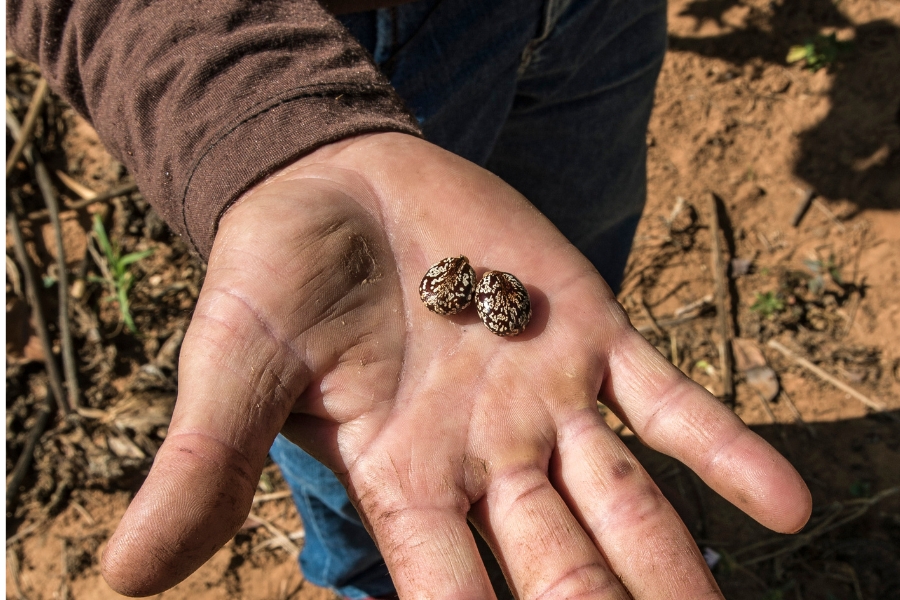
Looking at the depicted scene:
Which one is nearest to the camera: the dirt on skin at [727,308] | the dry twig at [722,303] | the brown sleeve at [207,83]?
the brown sleeve at [207,83]

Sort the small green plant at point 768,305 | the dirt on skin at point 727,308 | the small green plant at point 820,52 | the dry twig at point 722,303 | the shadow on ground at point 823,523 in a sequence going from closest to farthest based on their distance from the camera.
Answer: the shadow on ground at point 823,523
the dirt on skin at point 727,308
the dry twig at point 722,303
the small green plant at point 768,305
the small green plant at point 820,52

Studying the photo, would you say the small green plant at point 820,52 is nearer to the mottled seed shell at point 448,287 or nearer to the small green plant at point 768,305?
the small green plant at point 768,305

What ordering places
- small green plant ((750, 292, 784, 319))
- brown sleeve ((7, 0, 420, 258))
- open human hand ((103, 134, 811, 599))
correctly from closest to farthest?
open human hand ((103, 134, 811, 599))
brown sleeve ((7, 0, 420, 258))
small green plant ((750, 292, 784, 319))

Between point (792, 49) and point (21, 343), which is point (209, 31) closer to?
point (21, 343)

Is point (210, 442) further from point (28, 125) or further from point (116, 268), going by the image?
point (28, 125)

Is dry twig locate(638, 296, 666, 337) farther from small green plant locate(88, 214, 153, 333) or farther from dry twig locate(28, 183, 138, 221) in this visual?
dry twig locate(28, 183, 138, 221)

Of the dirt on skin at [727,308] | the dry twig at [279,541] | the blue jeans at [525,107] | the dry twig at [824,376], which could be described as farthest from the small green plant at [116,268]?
the dry twig at [824,376]

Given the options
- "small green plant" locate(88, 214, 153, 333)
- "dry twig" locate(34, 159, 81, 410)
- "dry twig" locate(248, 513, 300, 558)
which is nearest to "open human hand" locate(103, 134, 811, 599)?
"dry twig" locate(248, 513, 300, 558)
